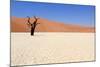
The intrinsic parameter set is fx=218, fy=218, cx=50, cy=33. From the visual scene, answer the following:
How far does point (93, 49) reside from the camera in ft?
8.64

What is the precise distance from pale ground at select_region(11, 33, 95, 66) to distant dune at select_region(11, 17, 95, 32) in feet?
0.15

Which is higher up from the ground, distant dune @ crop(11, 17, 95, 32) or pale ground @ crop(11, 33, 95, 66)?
distant dune @ crop(11, 17, 95, 32)

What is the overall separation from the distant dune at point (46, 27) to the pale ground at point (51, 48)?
47 millimetres

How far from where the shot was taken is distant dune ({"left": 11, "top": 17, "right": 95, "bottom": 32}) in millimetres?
2277

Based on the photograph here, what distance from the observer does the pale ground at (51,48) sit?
7.51ft

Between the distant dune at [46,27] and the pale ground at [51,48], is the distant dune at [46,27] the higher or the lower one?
the higher one

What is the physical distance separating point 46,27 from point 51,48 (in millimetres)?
240

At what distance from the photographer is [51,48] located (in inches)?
95.3

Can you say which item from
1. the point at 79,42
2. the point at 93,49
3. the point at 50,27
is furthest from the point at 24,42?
the point at 93,49

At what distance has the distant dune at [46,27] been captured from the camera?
228cm
